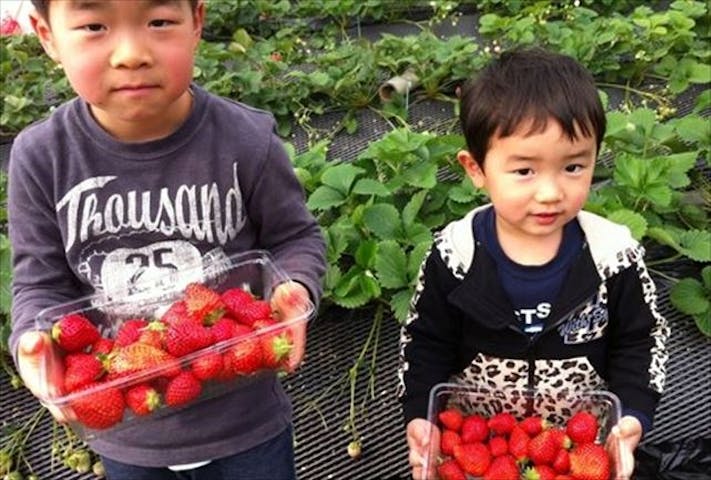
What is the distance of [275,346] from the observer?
1.17m

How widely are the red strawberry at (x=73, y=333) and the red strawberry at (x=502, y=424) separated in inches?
23.7

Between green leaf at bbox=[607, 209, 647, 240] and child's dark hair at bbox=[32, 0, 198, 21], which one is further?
green leaf at bbox=[607, 209, 647, 240]

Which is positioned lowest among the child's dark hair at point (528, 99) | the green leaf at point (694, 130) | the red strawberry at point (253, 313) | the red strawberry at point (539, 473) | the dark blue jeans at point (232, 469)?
the dark blue jeans at point (232, 469)

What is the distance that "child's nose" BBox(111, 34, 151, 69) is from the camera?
1.08 meters

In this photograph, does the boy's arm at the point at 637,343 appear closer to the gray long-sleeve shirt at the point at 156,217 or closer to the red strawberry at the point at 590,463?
the red strawberry at the point at 590,463

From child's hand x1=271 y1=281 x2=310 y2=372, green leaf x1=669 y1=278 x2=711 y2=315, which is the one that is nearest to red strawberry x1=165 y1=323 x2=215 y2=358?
child's hand x1=271 y1=281 x2=310 y2=372

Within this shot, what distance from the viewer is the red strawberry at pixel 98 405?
1.14 meters

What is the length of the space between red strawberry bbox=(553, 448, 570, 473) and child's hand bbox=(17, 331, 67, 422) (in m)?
0.69

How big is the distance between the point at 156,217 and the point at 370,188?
110cm

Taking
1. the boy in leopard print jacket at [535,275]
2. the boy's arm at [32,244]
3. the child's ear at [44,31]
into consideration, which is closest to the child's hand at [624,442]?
the boy in leopard print jacket at [535,275]

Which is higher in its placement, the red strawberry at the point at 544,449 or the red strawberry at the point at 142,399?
the red strawberry at the point at 142,399

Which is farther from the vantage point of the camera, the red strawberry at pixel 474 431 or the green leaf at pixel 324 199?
the green leaf at pixel 324 199

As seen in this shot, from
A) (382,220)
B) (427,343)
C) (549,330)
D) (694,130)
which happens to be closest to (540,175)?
(549,330)

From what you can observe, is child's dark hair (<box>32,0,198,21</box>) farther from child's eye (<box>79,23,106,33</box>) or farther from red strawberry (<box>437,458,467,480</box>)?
red strawberry (<box>437,458,467,480</box>)
